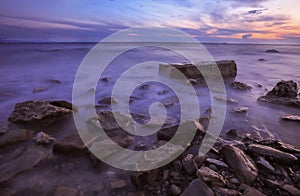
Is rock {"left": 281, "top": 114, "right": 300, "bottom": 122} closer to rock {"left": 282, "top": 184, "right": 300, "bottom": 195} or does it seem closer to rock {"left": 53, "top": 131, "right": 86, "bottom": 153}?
rock {"left": 282, "top": 184, "right": 300, "bottom": 195}

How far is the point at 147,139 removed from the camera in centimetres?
234

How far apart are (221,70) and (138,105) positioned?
146 inches

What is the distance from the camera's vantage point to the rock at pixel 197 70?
219 inches

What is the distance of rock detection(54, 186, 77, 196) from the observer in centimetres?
155

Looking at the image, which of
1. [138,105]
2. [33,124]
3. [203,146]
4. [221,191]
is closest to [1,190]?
[33,124]

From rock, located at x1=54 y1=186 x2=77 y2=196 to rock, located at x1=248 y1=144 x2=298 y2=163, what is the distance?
1742 millimetres

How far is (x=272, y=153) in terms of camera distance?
190 centimetres

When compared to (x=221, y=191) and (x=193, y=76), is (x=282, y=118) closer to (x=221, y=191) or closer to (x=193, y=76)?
(x=221, y=191)

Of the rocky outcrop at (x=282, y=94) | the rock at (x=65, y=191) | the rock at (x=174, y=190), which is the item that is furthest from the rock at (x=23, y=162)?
the rocky outcrop at (x=282, y=94)

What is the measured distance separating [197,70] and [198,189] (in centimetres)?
453

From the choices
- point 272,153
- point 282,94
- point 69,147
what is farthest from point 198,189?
point 282,94

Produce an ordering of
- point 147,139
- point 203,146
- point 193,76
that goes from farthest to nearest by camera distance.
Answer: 1. point 193,76
2. point 147,139
3. point 203,146

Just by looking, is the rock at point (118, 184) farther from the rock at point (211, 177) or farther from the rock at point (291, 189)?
the rock at point (291, 189)

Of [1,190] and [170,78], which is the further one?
[170,78]
